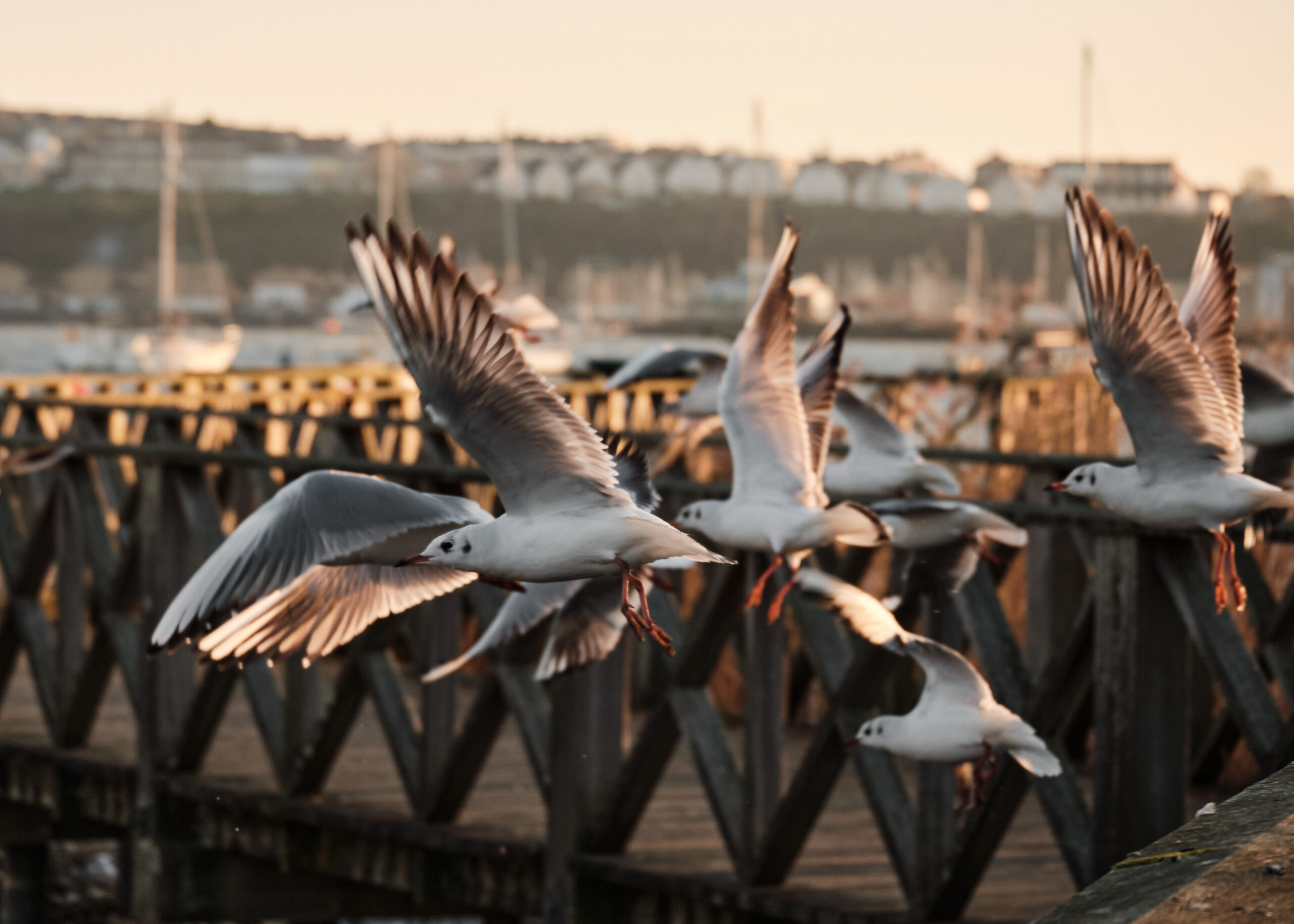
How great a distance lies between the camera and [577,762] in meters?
6.36

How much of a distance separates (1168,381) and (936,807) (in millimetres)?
2000

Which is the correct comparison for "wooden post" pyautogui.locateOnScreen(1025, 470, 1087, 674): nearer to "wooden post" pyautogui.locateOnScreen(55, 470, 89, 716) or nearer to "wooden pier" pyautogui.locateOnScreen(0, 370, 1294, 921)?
"wooden pier" pyautogui.locateOnScreen(0, 370, 1294, 921)

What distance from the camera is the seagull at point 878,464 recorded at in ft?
18.1

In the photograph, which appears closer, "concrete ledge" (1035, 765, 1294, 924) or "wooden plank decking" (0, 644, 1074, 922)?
"concrete ledge" (1035, 765, 1294, 924)

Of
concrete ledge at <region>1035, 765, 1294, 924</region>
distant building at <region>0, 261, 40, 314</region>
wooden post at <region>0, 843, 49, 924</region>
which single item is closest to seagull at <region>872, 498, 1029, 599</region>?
concrete ledge at <region>1035, 765, 1294, 924</region>

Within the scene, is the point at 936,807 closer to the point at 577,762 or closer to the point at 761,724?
the point at 761,724

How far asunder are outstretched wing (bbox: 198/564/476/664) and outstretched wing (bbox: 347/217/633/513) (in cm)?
56

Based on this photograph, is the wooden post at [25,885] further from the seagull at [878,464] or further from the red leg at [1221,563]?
the red leg at [1221,563]

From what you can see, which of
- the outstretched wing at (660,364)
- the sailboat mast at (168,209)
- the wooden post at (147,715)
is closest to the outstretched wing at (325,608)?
the outstretched wing at (660,364)

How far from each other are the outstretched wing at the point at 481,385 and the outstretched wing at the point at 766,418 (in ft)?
3.36

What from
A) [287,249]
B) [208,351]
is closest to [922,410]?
[208,351]

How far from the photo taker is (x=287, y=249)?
12262 cm

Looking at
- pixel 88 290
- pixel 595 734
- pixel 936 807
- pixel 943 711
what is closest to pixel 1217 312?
pixel 943 711

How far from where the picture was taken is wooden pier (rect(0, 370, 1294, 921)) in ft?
17.4
